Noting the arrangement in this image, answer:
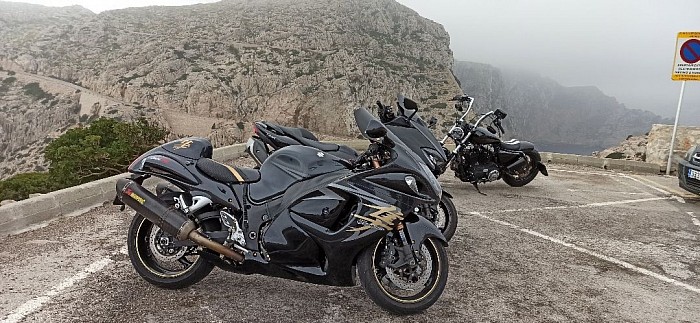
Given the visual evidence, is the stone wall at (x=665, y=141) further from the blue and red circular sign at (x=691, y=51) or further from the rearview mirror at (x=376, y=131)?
the rearview mirror at (x=376, y=131)

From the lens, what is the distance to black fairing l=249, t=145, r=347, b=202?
3.42m

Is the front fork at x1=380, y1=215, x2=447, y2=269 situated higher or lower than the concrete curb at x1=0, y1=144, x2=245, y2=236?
higher

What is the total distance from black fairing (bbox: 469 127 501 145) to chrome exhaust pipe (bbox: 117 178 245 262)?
5.50 meters

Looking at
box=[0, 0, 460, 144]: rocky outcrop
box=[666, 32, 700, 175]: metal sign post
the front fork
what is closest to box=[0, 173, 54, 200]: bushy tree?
box=[666, 32, 700, 175]: metal sign post

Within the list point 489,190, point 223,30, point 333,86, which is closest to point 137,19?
point 223,30

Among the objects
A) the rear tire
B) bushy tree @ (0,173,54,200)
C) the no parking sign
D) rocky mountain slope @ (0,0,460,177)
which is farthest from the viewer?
rocky mountain slope @ (0,0,460,177)

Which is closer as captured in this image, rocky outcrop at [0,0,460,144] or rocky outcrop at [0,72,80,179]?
rocky outcrop at [0,72,80,179]

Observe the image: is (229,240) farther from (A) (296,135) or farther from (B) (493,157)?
(B) (493,157)

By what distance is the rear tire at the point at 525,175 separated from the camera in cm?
888

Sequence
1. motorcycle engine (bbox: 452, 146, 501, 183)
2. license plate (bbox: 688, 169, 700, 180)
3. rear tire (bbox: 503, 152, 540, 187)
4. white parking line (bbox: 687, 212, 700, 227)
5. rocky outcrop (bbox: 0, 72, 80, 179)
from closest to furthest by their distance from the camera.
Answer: white parking line (bbox: 687, 212, 700, 227), license plate (bbox: 688, 169, 700, 180), motorcycle engine (bbox: 452, 146, 501, 183), rear tire (bbox: 503, 152, 540, 187), rocky outcrop (bbox: 0, 72, 80, 179)

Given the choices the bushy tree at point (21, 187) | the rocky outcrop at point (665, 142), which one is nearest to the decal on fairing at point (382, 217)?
the rocky outcrop at point (665, 142)

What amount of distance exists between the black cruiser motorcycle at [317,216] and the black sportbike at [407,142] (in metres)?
1.15

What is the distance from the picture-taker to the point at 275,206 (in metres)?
3.37

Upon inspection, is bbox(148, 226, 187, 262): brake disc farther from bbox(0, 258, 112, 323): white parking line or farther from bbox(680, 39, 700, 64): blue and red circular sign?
bbox(680, 39, 700, 64): blue and red circular sign
